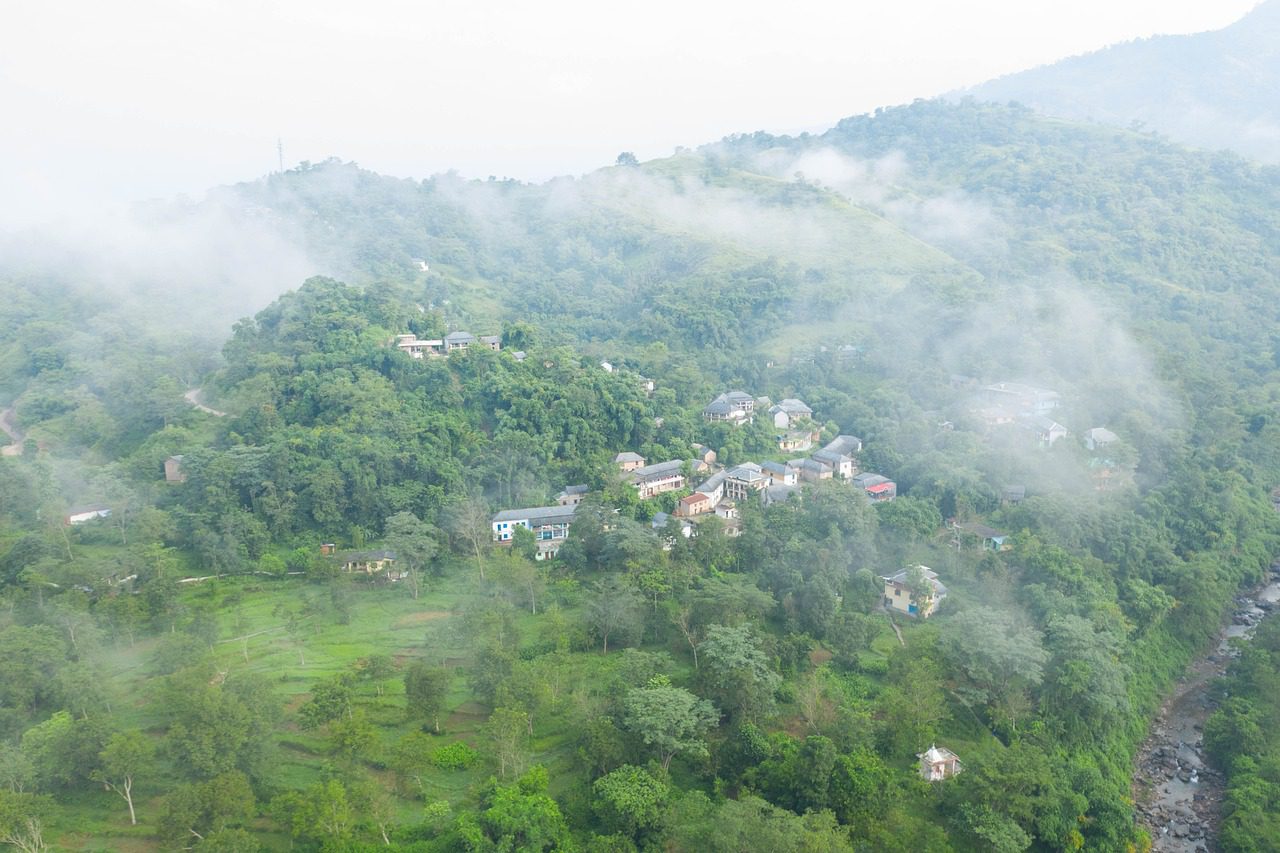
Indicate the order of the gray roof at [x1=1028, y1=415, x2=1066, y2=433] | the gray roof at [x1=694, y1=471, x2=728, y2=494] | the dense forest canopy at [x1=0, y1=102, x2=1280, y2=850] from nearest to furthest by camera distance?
1. the dense forest canopy at [x1=0, y1=102, x2=1280, y2=850]
2. the gray roof at [x1=694, y1=471, x2=728, y2=494]
3. the gray roof at [x1=1028, y1=415, x2=1066, y2=433]

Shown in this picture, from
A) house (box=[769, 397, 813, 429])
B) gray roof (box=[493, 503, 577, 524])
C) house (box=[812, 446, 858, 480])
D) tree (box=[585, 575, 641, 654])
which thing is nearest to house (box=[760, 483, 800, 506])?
house (box=[812, 446, 858, 480])

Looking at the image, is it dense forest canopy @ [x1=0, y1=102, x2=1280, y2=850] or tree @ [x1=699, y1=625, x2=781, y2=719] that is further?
tree @ [x1=699, y1=625, x2=781, y2=719]

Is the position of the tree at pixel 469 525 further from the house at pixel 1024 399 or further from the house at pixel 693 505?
the house at pixel 1024 399

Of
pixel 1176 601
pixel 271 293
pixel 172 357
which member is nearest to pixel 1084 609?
pixel 1176 601

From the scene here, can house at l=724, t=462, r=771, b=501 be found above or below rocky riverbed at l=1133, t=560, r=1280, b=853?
above

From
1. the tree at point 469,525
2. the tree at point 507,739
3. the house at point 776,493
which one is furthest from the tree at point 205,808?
the house at point 776,493

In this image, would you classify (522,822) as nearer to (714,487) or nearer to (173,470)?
(714,487)

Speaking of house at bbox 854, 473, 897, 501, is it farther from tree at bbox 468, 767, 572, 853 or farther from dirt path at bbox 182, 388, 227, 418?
dirt path at bbox 182, 388, 227, 418
